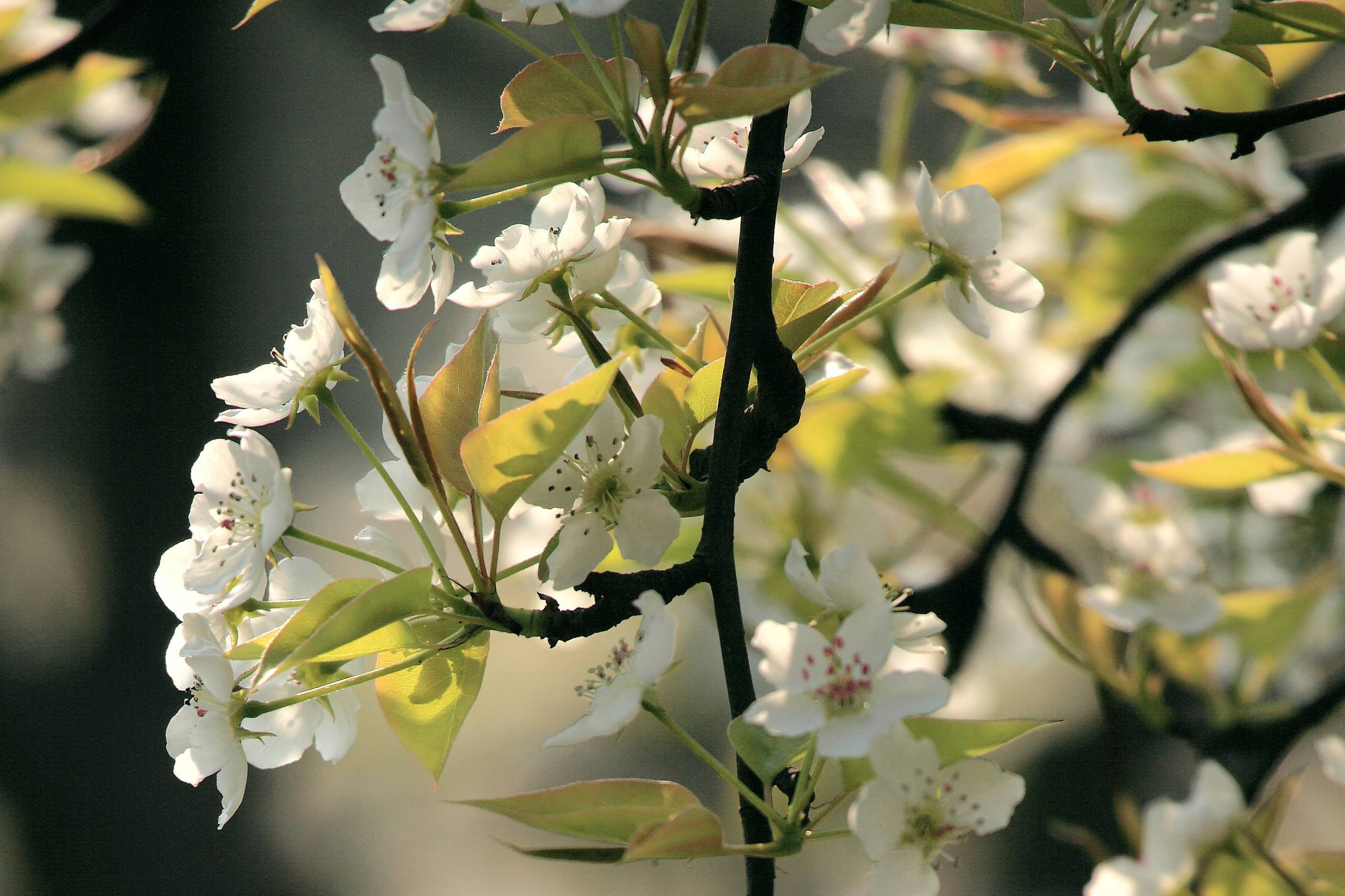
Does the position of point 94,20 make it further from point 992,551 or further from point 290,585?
point 992,551

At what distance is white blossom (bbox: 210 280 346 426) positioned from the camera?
0.57m

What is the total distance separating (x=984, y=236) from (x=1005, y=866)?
2.88m

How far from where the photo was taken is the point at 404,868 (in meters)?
2.88

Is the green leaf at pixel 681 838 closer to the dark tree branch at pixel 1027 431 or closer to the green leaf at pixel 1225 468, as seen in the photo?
the green leaf at pixel 1225 468

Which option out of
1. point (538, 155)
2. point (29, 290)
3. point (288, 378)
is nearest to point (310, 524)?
point (29, 290)

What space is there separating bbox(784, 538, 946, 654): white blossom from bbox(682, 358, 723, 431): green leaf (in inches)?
3.3

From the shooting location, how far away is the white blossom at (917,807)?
503 mm

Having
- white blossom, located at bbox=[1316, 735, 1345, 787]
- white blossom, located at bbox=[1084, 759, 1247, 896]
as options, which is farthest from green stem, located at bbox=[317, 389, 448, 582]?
white blossom, located at bbox=[1316, 735, 1345, 787]

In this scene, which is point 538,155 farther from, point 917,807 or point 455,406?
point 917,807

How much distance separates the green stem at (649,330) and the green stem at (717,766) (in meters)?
0.19

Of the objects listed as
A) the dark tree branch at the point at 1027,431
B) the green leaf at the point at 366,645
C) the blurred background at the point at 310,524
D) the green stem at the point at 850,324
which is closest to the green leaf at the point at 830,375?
the green stem at the point at 850,324

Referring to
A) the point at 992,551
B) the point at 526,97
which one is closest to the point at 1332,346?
the point at 992,551

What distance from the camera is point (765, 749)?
19.1 inches

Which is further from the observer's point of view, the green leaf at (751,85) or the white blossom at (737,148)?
the white blossom at (737,148)
